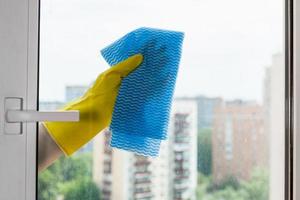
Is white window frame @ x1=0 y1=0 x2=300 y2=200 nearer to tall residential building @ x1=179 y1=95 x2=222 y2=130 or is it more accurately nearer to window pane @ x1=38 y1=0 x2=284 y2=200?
window pane @ x1=38 y1=0 x2=284 y2=200

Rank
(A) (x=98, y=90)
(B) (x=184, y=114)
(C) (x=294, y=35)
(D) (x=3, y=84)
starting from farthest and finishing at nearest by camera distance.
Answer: (C) (x=294, y=35) < (B) (x=184, y=114) < (A) (x=98, y=90) < (D) (x=3, y=84)

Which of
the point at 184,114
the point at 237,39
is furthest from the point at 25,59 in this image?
the point at 237,39

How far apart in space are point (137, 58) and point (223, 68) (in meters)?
0.24

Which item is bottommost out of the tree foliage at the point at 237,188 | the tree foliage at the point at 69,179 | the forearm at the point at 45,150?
the tree foliage at the point at 237,188

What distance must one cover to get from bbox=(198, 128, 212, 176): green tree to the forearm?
334 millimetres

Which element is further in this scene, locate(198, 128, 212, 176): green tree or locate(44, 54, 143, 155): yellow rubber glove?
locate(198, 128, 212, 176): green tree

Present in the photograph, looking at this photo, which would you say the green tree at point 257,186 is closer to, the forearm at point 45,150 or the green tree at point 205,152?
the green tree at point 205,152

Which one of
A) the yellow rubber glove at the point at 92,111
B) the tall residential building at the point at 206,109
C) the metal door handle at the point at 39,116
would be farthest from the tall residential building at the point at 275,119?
the metal door handle at the point at 39,116

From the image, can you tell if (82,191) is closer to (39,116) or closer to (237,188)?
(39,116)

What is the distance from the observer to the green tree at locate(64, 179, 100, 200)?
3.46 ft

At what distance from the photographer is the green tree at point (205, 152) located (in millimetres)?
1181

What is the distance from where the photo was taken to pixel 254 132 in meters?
1.23

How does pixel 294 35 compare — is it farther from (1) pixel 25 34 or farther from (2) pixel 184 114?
(1) pixel 25 34

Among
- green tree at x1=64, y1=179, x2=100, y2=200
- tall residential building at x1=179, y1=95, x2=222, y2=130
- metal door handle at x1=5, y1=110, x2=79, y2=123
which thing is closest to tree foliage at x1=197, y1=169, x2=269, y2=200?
tall residential building at x1=179, y1=95, x2=222, y2=130
